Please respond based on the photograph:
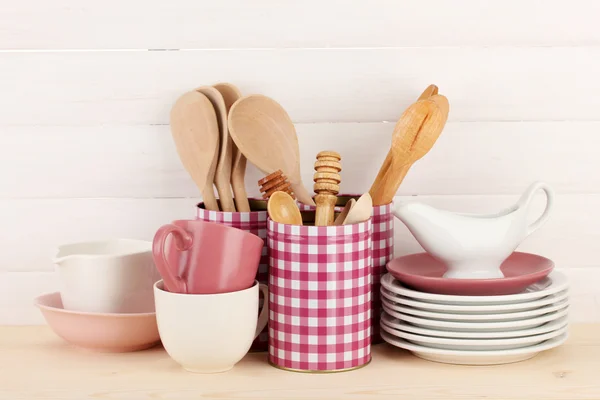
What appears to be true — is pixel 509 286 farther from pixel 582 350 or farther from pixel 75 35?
pixel 75 35

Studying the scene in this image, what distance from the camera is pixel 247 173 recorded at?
3.83 feet

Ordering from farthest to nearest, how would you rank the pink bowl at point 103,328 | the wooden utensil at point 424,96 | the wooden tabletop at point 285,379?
1. the wooden utensil at point 424,96
2. the pink bowl at point 103,328
3. the wooden tabletop at point 285,379

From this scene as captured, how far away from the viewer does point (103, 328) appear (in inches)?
39.2

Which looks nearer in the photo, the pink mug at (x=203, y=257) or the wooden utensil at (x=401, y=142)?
the pink mug at (x=203, y=257)

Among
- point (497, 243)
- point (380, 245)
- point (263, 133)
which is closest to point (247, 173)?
point (263, 133)

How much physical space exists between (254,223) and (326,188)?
0.41 feet

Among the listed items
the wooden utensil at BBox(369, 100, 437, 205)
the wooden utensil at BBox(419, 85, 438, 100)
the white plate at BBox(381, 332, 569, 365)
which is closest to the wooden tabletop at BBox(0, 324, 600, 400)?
the white plate at BBox(381, 332, 569, 365)

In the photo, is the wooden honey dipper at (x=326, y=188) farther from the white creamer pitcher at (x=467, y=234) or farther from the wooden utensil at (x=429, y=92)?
the wooden utensil at (x=429, y=92)

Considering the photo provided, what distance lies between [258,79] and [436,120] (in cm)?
30

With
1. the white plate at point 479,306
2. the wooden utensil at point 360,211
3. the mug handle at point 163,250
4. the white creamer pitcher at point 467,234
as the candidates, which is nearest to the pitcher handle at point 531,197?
the white creamer pitcher at point 467,234

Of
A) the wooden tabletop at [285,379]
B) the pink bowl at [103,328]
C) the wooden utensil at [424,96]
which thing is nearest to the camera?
the wooden tabletop at [285,379]

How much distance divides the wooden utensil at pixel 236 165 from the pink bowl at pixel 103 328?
0.64 feet

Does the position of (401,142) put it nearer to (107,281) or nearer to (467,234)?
(467,234)

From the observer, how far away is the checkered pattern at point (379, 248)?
1054mm
